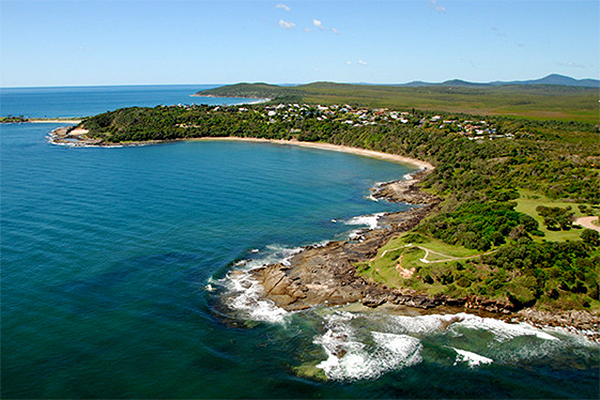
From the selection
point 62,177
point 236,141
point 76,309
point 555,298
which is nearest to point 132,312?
point 76,309

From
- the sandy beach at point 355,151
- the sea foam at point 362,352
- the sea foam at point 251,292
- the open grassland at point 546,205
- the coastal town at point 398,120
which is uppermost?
the coastal town at point 398,120

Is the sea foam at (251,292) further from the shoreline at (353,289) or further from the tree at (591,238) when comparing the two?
the tree at (591,238)

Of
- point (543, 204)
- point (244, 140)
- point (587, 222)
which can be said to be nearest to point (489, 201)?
point (543, 204)

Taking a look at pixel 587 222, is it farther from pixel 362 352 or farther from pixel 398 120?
pixel 398 120

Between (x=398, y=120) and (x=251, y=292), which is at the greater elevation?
(x=398, y=120)

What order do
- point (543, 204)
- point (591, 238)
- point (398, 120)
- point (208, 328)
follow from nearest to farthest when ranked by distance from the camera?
point (208, 328)
point (591, 238)
point (543, 204)
point (398, 120)

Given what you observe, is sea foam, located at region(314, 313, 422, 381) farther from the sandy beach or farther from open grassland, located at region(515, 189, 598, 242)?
the sandy beach

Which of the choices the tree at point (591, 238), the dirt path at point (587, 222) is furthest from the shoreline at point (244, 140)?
the tree at point (591, 238)

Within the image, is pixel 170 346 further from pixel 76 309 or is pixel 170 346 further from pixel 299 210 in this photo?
pixel 299 210
